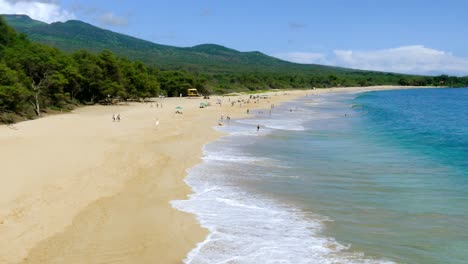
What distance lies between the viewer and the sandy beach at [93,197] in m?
12.0

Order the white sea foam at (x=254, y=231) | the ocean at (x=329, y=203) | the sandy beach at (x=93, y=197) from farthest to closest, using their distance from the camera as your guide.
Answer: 1. the ocean at (x=329, y=203)
2. the sandy beach at (x=93, y=197)
3. the white sea foam at (x=254, y=231)

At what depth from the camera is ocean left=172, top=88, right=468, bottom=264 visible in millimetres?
12414

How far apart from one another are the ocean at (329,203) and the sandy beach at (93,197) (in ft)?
3.27

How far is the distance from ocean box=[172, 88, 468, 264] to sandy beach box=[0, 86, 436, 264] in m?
1.00

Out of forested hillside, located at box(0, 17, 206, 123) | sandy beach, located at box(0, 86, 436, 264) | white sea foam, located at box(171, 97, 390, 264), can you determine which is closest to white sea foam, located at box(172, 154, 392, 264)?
white sea foam, located at box(171, 97, 390, 264)

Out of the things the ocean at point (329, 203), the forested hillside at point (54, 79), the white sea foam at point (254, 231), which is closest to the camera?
the white sea foam at point (254, 231)

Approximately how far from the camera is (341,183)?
808 inches

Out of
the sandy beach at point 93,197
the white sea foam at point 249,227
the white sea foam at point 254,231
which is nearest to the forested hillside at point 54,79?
the sandy beach at point 93,197

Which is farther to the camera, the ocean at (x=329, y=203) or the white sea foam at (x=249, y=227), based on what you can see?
the ocean at (x=329, y=203)

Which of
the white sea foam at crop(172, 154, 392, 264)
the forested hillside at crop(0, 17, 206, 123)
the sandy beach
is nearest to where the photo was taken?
the white sea foam at crop(172, 154, 392, 264)

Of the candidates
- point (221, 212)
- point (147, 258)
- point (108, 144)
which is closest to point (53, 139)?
point (108, 144)

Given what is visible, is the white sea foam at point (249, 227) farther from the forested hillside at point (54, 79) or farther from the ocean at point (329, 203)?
the forested hillside at point (54, 79)

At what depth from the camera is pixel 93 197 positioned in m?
17.0

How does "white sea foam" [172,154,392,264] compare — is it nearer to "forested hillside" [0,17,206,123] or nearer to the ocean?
the ocean
